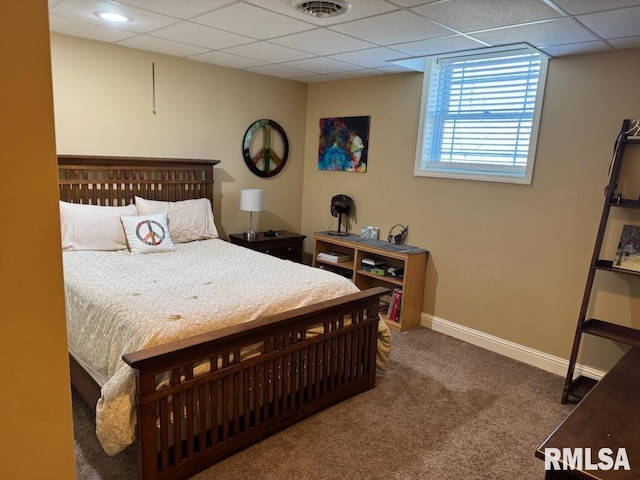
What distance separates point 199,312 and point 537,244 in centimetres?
253

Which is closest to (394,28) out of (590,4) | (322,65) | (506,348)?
(590,4)

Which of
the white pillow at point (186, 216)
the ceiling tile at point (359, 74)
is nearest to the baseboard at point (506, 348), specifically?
the white pillow at point (186, 216)

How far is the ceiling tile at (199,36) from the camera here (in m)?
2.98

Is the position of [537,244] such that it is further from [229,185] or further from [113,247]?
[113,247]

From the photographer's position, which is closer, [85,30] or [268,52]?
[85,30]

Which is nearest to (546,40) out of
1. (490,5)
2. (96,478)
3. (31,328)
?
(490,5)

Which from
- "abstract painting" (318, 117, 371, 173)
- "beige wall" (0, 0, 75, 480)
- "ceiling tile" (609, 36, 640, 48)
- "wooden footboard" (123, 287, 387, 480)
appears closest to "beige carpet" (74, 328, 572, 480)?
"wooden footboard" (123, 287, 387, 480)

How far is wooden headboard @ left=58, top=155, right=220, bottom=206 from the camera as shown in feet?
11.5

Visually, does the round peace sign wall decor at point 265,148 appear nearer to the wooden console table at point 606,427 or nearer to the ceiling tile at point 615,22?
the ceiling tile at point 615,22

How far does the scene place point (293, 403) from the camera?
8.18 feet

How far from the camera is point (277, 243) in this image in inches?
179

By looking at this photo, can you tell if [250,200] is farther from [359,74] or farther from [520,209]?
[520,209]

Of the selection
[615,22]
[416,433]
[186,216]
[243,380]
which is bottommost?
[416,433]

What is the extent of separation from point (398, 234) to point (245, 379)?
2465mm
